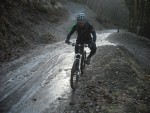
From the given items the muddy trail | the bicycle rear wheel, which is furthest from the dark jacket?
the muddy trail

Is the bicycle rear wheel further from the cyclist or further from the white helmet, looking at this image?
the white helmet

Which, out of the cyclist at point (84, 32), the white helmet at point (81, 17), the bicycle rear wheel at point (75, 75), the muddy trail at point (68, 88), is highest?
the white helmet at point (81, 17)

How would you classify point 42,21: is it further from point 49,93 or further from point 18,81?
point 49,93

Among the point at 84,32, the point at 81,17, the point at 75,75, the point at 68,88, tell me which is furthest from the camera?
the point at 84,32

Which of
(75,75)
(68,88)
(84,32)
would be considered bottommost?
(68,88)

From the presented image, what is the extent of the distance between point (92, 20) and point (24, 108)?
120ft

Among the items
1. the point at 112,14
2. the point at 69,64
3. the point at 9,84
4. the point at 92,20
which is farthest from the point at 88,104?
the point at 112,14

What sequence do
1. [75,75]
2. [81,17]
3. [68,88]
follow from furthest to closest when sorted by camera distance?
1. [68,88]
2. [75,75]
3. [81,17]

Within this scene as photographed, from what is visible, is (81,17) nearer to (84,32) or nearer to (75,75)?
(84,32)

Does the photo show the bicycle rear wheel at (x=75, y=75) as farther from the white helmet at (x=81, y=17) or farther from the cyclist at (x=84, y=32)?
the white helmet at (x=81, y=17)

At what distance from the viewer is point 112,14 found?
188ft

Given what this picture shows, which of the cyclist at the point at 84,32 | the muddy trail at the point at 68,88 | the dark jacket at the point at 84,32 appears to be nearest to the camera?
the muddy trail at the point at 68,88

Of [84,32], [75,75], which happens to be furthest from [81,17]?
[75,75]

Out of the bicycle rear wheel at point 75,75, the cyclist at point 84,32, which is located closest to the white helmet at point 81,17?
Result: the cyclist at point 84,32
